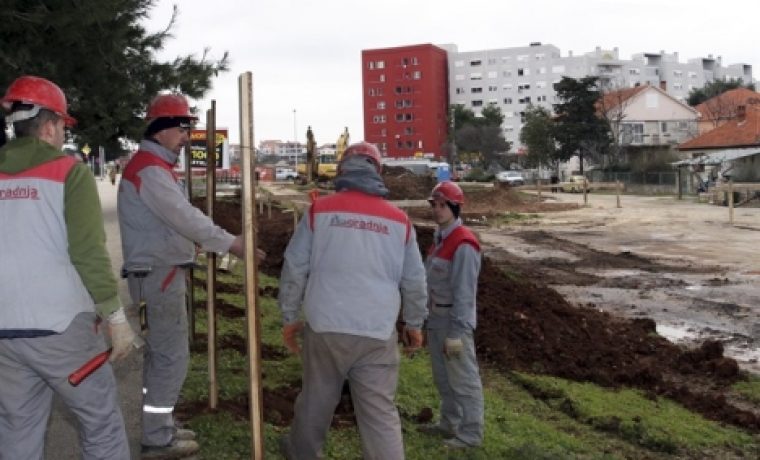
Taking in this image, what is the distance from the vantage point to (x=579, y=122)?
6756 centimetres

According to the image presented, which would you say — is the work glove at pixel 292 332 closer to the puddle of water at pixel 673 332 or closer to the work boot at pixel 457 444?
the work boot at pixel 457 444

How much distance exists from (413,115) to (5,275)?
104534 millimetres

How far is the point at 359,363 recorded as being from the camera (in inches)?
158

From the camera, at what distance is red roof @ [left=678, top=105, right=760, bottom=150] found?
170 ft

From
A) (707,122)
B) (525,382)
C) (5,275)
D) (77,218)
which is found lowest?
(525,382)

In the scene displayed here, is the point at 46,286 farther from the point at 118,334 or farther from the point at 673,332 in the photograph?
the point at 673,332

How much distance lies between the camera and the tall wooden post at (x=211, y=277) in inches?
204

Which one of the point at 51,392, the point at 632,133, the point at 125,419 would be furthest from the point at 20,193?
the point at 632,133

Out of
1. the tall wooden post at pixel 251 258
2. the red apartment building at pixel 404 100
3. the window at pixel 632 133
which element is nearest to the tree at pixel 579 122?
the window at pixel 632 133

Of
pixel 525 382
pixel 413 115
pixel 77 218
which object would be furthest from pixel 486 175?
pixel 77 218

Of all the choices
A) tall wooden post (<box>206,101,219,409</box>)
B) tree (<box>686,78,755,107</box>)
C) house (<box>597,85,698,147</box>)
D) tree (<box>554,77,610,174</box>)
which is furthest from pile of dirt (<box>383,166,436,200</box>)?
tree (<box>686,78,755,107</box>)

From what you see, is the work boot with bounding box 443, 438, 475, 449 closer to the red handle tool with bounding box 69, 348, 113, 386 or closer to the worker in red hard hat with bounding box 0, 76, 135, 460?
the worker in red hard hat with bounding box 0, 76, 135, 460

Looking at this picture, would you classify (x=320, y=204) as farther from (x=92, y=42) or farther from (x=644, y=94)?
(x=644, y=94)

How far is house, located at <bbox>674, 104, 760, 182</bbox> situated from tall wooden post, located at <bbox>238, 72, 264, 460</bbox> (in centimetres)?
4525
